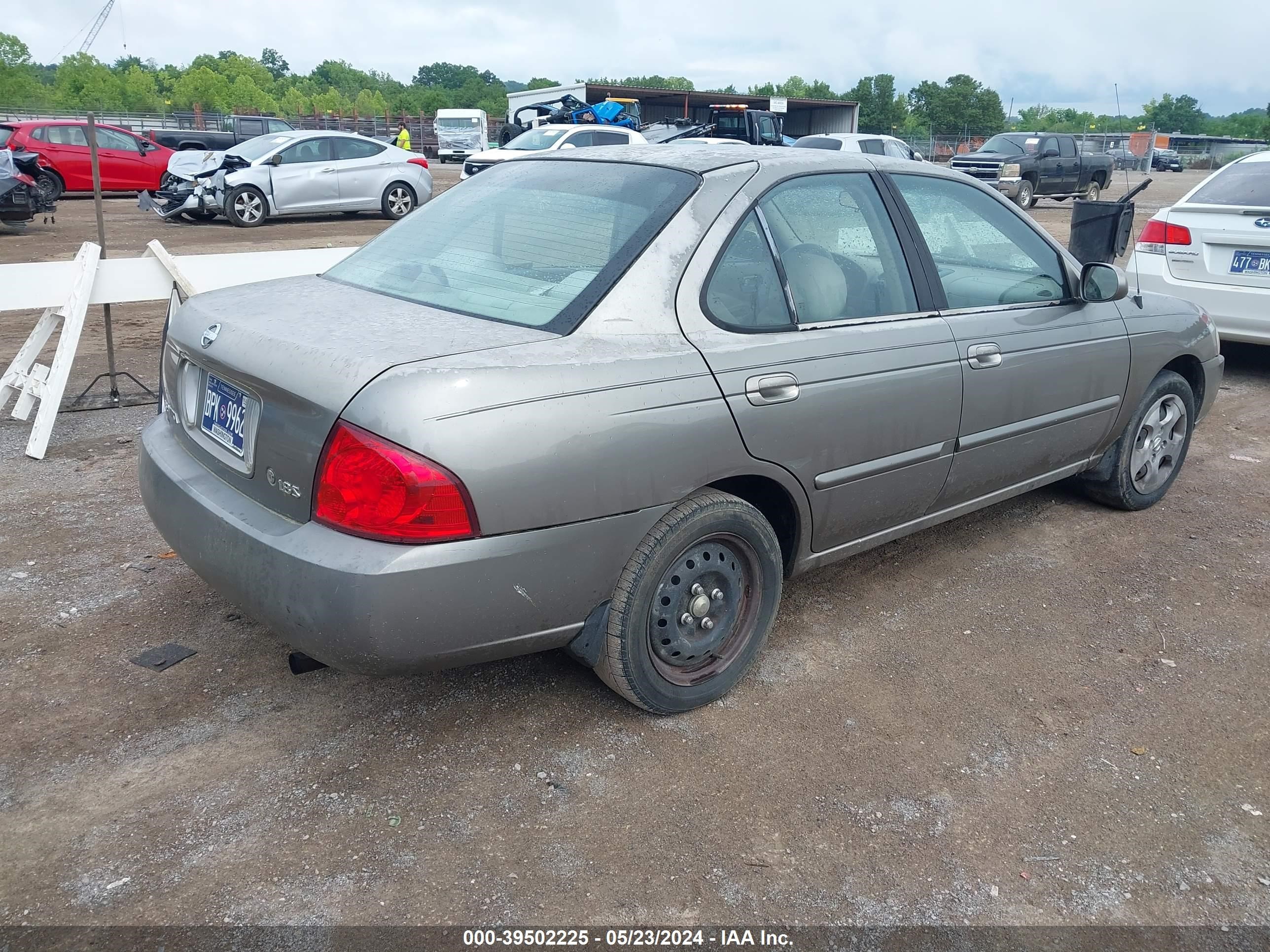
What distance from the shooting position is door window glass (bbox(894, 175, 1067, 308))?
12.6ft

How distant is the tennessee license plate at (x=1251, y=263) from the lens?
692 centimetres

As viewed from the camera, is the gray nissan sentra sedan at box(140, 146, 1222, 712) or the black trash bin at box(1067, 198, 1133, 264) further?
the black trash bin at box(1067, 198, 1133, 264)

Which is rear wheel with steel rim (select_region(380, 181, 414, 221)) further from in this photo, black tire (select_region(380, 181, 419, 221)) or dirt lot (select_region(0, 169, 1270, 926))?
dirt lot (select_region(0, 169, 1270, 926))

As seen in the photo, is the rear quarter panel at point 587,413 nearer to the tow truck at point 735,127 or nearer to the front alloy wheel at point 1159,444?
the front alloy wheel at point 1159,444

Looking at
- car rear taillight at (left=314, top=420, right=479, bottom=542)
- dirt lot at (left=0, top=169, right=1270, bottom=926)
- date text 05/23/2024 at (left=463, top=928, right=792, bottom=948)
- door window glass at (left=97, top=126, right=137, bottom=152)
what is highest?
door window glass at (left=97, top=126, right=137, bottom=152)

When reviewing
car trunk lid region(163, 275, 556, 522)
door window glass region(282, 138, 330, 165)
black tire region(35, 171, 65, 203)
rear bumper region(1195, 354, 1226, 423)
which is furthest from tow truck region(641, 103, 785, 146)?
car trunk lid region(163, 275, 556, 522)

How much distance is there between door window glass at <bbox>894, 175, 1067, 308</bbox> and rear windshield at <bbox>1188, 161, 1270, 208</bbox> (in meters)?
3.88

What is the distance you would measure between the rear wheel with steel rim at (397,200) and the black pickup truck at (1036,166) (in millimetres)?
13208

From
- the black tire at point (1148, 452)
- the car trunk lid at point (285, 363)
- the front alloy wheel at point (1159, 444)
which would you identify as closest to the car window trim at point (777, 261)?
the car trunk lid at point (285, 363)

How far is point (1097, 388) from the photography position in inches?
172

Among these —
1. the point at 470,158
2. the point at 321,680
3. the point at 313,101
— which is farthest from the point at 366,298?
the point at 313,101

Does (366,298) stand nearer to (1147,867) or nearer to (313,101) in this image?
(1147,867)

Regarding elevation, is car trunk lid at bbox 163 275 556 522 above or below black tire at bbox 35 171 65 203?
below

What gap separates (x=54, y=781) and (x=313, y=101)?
104 metres
